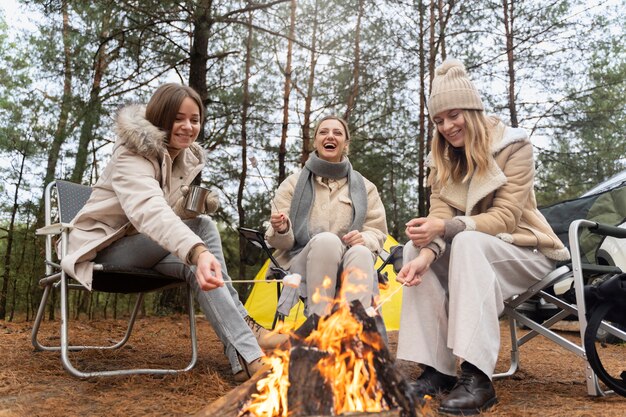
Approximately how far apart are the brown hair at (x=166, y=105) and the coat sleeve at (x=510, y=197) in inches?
54.7

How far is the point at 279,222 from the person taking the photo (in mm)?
2971

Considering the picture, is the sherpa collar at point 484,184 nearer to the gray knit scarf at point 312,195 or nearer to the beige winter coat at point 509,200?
the beige winter coat at point 509,200

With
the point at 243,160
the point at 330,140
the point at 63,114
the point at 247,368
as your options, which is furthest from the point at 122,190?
the point at 243,160

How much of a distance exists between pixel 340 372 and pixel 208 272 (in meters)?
0.53

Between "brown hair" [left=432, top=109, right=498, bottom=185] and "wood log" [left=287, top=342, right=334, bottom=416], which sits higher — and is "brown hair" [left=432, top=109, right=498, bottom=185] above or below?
above

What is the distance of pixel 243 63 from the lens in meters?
7.51

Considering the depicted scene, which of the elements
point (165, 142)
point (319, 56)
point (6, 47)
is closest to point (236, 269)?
point (319, 56)

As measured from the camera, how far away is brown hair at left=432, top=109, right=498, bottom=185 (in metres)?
2.46

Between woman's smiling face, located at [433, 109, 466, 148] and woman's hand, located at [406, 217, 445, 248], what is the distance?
46cm

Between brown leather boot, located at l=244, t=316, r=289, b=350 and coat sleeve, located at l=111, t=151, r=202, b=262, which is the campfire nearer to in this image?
coat sleeve, located at l=111, t=151, r=202, b=262

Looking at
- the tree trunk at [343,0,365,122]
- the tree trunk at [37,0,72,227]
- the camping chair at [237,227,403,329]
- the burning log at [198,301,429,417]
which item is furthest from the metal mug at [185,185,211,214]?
the tree trunk at [343,0,365,122]

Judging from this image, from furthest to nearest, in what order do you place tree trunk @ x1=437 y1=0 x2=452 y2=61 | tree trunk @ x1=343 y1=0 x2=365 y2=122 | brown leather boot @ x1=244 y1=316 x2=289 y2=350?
tree trunk @ x1=343 y1=0 x2=365 y2=122
tree trunk @ x1=437 y1=0 x2=452 y2=61
brown leather boot @ x1=244 y1=316 x2=289 y2=350

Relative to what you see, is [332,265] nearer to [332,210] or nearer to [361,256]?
[361,256]

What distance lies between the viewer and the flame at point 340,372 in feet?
4.75
